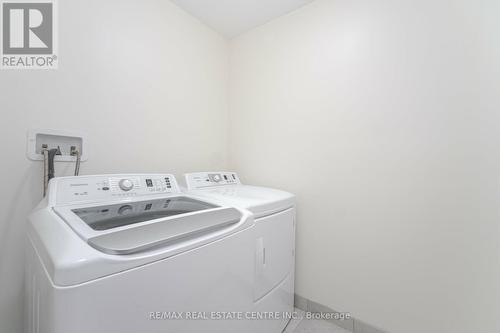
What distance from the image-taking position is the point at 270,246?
112cm

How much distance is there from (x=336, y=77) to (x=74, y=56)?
1.59 meters

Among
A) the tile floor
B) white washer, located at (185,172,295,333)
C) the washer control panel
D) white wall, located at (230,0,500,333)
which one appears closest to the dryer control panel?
white washer, located at (185,172,295,333)

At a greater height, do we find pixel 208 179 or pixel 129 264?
pixel 208 179

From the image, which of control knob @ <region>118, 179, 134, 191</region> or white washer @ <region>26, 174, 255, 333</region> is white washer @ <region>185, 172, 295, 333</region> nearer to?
white washer @ <region>26, 174, 255, 333</region>

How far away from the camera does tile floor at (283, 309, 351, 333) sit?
1320 mm

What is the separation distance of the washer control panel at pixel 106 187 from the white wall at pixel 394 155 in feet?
2.98

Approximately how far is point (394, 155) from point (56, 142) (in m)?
1.89

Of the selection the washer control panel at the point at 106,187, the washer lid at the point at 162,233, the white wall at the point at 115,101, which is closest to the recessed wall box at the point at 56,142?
the white wall at the point at 115,101

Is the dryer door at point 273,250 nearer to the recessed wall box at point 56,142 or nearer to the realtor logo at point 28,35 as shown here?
the recessed wall box at point 56,142

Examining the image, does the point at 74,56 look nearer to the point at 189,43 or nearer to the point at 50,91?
the point at 50,91

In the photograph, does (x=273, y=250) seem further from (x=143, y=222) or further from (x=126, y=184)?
(x=126, y=184)

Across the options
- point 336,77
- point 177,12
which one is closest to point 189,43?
point 177,12

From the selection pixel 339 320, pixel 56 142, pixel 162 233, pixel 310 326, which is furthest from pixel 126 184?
pixel 339 320

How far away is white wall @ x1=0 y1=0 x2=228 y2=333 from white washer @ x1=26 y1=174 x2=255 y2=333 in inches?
12.5
